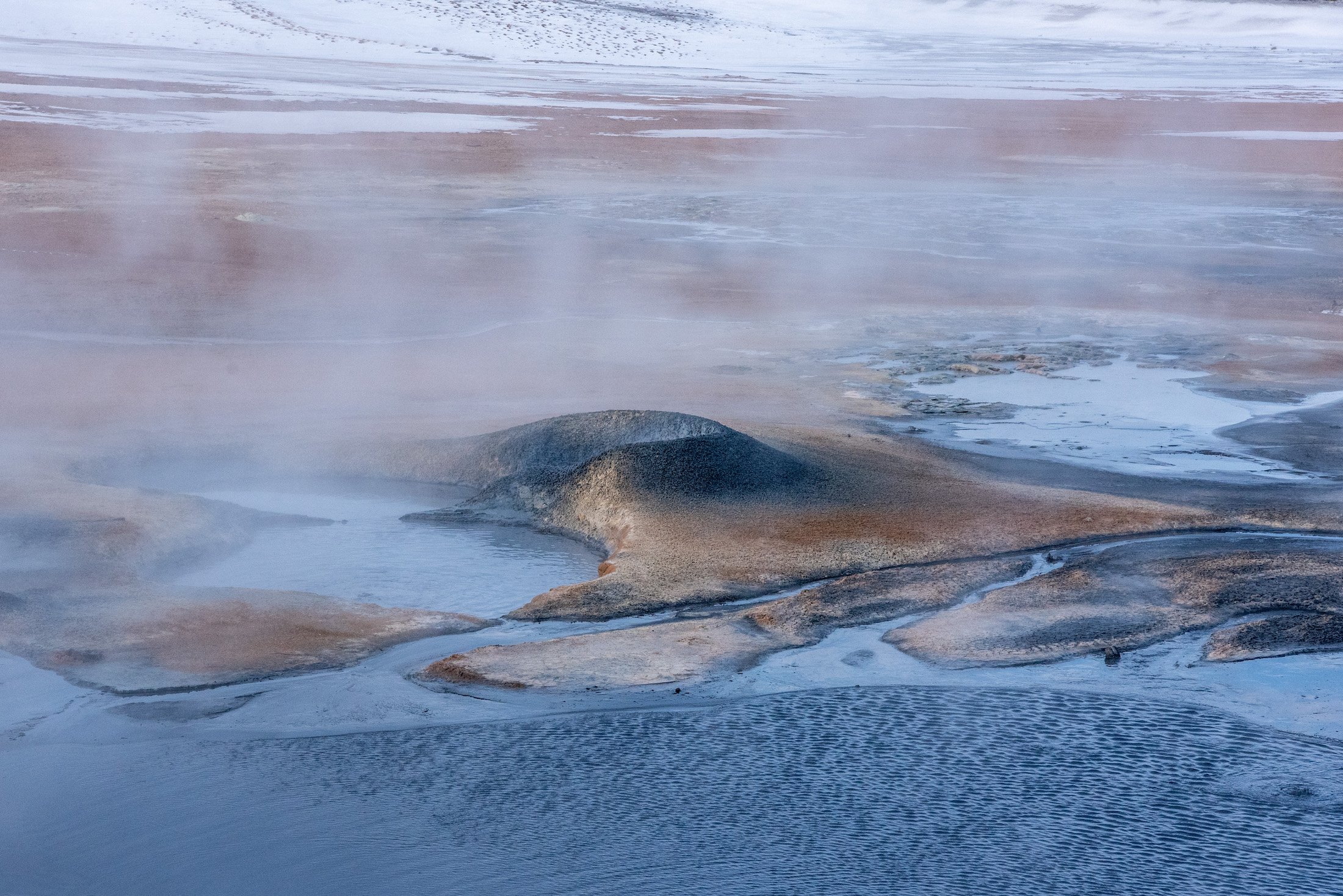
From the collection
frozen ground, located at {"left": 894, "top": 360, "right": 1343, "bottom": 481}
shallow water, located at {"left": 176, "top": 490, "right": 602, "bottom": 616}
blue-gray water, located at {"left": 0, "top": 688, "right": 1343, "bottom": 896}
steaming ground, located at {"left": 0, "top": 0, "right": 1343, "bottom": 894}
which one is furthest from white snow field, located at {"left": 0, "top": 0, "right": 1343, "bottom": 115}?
blue-gray water, located at {"left": 0, "top": 688, "right": 1343, "bottom": 896}

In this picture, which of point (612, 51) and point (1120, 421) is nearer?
point (1120, 421)

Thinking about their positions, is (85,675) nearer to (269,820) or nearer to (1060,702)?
(269,820)

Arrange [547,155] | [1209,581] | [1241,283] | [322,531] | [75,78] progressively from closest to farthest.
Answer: [1209,581], [322,531], [1241,283], [547,155], [75,78]

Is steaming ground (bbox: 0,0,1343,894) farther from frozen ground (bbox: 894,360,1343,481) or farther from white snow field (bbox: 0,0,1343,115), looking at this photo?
white snow field (bbox: 0,0,1343,115)

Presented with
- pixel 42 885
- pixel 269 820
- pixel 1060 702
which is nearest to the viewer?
pixel 42 885

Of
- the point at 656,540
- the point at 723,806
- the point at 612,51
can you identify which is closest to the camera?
the point at 723,806

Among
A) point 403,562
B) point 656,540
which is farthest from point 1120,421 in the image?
point 403,562

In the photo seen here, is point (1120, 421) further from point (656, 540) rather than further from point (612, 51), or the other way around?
point (612, 51)

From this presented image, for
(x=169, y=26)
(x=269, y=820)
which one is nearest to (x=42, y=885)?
(x=269, y=820)
